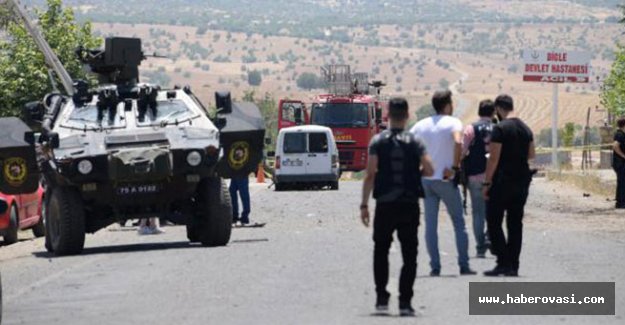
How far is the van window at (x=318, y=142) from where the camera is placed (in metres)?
46.9

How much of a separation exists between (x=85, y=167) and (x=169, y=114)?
186 centimetres

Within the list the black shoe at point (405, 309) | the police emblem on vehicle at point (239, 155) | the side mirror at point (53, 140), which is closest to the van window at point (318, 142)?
the police emblem on vehicle at point (239, 155)

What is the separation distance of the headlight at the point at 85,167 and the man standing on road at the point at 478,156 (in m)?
5.17

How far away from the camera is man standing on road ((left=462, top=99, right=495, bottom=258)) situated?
19.2m

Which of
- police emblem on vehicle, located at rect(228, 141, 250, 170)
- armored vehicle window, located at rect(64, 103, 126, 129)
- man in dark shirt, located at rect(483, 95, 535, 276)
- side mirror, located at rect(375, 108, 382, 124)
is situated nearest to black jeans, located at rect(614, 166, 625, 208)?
police emblem on vehicle, located at rect(228, 141, 250, 170)

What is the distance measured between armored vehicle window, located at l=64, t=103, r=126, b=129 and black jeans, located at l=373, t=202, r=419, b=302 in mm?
8761

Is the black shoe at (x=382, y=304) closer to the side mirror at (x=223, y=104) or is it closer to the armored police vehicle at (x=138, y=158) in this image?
the armored police vehicle at (x=138, y=158)

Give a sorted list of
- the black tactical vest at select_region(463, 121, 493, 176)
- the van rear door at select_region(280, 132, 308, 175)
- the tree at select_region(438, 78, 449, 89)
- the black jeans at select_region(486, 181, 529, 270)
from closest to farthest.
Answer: the black jeans at select_region(486, 181, 529, 270) < the black tactical vest at select_region(463, 121, 493, 176) < the van rear door at select_region(280, 132, 308, 175) < the tree at select_region(438, 78, 449, 89)

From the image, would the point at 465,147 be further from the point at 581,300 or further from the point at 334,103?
the point at 334,103

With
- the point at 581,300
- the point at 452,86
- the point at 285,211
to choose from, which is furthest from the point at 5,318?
the point at 452,86

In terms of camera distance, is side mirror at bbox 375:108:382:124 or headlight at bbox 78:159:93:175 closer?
headlight at bbox 78:159:93:175

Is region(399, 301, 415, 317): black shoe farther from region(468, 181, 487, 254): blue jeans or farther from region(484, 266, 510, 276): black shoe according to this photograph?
region(468, 181, 487, 254): blue jeans

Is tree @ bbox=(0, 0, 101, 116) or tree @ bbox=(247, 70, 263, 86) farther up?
tree @ bbox=(0, 0, 101, 116)

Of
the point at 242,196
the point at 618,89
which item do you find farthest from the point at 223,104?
the point at 618,89
